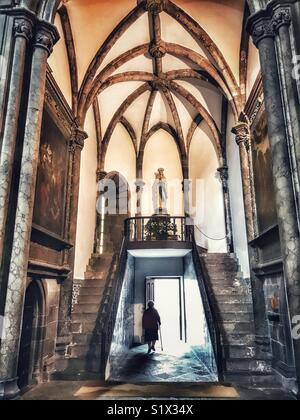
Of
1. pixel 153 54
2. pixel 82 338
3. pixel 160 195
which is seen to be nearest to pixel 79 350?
pixel 82 338

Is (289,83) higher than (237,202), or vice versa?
(289,83)

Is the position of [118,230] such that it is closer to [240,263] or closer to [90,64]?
[240,263]

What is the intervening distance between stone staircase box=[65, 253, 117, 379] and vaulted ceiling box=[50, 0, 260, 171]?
3.46 metres

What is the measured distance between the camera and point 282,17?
13.0 ft

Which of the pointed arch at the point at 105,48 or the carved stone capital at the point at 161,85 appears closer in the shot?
the pointed arch at the point at 105,48

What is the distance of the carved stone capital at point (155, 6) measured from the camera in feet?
21.6

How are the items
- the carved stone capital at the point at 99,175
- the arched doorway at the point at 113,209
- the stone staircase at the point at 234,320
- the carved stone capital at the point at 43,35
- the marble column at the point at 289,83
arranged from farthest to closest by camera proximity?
the arched doorway at the point at 113,209
the carved stone capital at the point at 99,175
the stone staircase at the point at 234,320
the carved stone capital at the point at 43,35
the marble column at the point at 289,83

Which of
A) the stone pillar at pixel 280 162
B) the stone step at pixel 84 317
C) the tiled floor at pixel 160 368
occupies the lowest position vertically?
the tiled floor at pixel 160 368

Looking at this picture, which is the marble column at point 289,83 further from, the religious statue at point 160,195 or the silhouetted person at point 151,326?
the religious statue at point 160,195

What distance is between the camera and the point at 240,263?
785 cm

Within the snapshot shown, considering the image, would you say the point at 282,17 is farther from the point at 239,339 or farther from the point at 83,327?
the point at 83,327

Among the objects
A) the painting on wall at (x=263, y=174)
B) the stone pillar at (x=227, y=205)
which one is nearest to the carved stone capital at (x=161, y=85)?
the stone pillar at (x=227, y=205)

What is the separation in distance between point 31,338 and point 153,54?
7.32m
